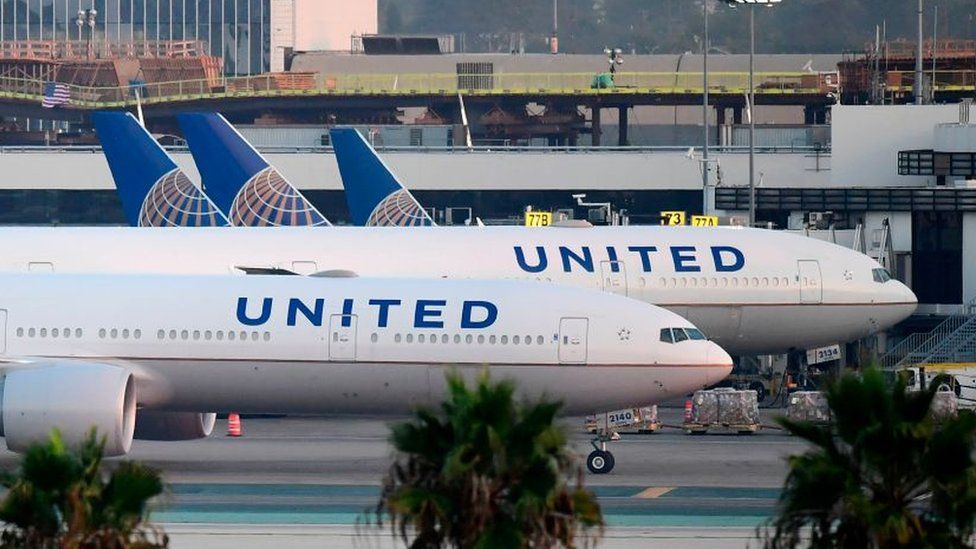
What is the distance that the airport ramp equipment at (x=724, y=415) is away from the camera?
1615 inches

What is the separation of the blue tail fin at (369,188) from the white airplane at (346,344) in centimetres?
2120

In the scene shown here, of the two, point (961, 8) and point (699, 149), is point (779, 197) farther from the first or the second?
point (961, 8)

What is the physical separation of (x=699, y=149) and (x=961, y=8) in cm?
4734

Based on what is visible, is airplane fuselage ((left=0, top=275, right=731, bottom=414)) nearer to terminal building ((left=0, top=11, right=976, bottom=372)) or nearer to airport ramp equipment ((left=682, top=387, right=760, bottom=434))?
airport ramp equipment ((left=682, top=387, right=760, bottom=434))

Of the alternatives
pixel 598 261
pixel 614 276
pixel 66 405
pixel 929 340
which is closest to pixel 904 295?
pixel 929 340

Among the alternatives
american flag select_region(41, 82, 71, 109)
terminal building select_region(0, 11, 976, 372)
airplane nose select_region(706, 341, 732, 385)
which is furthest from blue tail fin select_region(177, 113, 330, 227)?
american flag select_region(41, 82, 71, 109)

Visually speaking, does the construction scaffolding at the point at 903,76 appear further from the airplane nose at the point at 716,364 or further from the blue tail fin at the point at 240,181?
the airplane nose at the point at 716,364

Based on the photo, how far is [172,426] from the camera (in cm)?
3578

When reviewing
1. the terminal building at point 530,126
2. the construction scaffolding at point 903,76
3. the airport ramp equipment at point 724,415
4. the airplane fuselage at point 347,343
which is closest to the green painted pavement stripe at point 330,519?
the airplane fuselage at point 347,343

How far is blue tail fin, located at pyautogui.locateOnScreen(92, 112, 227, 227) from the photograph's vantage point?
181 feet

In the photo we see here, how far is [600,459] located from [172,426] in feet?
24.5

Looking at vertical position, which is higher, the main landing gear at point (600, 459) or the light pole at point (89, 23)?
the light pole at point (89, 23)

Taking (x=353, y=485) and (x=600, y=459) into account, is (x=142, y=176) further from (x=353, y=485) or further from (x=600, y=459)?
(x=600, y=459)

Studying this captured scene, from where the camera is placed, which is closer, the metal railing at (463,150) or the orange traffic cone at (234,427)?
the orange traffic cone at (234,427)
